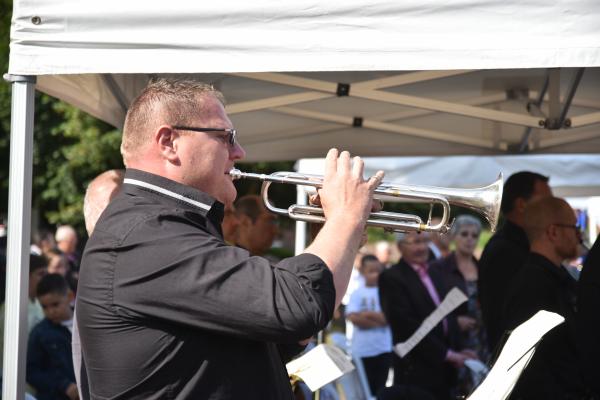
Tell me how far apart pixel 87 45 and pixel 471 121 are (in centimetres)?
334

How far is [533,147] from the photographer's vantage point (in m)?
5.83

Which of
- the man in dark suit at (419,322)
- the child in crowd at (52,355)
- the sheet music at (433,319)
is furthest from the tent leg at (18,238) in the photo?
the man in dark suit at (419,322)

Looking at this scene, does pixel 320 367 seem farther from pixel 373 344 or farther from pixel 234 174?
Answer: pixel 373 344

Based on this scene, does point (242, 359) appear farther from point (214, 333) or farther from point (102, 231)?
point (102, 231)

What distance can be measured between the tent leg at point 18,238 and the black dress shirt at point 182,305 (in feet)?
2.88

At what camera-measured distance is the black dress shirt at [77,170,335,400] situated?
5.84 ft

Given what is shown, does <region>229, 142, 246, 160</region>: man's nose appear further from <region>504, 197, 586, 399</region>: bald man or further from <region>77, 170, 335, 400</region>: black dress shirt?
<region>504, 197, 586, 399</region>: bald man

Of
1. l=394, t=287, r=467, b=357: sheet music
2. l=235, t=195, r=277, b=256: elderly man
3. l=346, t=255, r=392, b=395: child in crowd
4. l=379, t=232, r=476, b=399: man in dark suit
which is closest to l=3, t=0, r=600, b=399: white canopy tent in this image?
l=235, t=195, r=277, b=256: elderly man

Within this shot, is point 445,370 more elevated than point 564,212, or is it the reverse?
point 564,212

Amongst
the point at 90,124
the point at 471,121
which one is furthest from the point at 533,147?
the point at 90,124

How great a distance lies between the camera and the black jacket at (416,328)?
19.5 feet

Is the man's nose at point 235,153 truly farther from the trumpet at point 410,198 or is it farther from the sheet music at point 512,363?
the sheet music at point 512,363

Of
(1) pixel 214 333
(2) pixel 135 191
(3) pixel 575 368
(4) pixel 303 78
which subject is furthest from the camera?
(4) pixel 303 78

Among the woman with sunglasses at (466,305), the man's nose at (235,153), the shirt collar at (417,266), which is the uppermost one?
the man's nose at (235,153)
